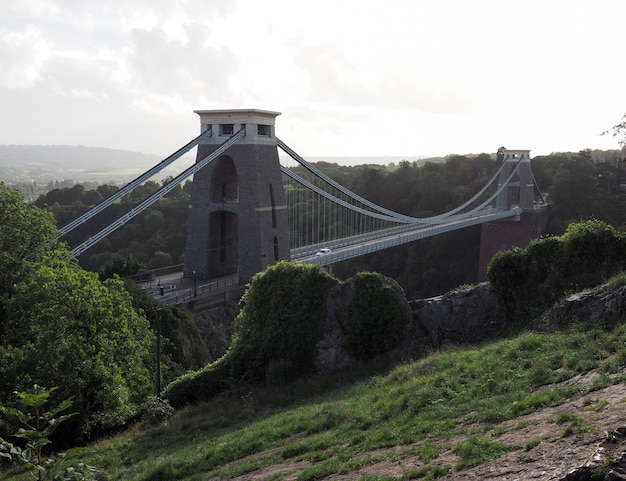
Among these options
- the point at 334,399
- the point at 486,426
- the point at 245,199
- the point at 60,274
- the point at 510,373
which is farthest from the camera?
→ the point at 245,199

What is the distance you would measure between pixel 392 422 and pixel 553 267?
22.4ft

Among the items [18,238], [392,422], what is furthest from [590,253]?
[18,238]

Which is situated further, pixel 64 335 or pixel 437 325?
pixel 437 325

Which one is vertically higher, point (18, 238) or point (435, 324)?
point (18, 238)

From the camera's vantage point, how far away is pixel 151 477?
9.33m

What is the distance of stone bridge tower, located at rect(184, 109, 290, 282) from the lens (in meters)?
29.6

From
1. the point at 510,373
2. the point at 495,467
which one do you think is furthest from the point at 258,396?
the point at 495,467

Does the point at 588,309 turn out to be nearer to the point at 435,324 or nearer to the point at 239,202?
the point at 435,324

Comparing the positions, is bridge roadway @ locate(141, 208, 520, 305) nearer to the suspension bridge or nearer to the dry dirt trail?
the suspension bridge

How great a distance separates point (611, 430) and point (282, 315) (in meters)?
10.2

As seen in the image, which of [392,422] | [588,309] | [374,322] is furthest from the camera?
[374,322]

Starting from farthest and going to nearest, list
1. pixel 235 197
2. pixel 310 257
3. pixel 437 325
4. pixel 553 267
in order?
pixel 310 257
pixel 235 197
pixel 437 325
pixel 553 267

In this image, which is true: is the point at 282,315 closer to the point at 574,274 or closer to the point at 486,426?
the point at 574,274

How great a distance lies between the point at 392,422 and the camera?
28.7ft
